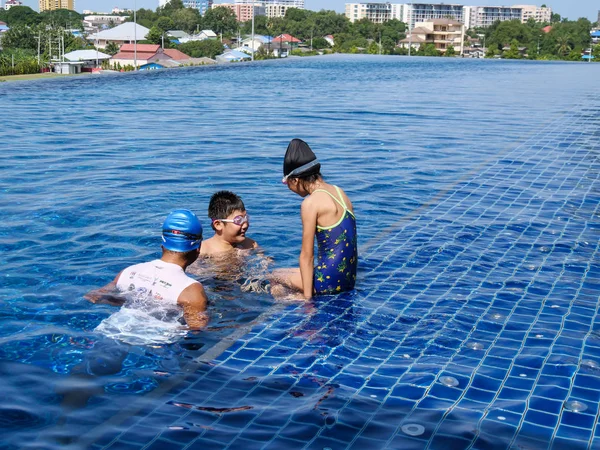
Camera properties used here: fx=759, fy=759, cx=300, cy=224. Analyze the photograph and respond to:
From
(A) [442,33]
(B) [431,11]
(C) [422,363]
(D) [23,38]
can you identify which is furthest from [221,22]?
(C) [422,363]

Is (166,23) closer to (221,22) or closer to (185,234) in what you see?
(221,22)

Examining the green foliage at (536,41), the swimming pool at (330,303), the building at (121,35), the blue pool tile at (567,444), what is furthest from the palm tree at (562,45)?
the blue pool tile at (567,444)

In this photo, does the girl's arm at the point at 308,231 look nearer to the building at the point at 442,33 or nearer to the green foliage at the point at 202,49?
the green foliage at the point at 202,49

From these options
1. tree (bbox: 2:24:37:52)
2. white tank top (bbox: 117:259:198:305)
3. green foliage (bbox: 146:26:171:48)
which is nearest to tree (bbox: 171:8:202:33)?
green foliage (bbox: 146:26:171:48)

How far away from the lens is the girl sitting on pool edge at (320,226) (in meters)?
5.07

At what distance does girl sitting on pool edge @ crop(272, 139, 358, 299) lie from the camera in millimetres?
5066

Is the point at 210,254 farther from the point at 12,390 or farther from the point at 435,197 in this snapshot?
the point at 435,197

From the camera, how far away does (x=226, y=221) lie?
5.95 meters

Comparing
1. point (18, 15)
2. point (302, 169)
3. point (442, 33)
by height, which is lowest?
point (302, 169)

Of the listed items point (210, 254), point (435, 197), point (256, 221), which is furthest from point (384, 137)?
point (210, 254)

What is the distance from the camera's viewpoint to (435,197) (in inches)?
357

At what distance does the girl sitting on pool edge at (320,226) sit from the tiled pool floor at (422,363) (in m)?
0.18

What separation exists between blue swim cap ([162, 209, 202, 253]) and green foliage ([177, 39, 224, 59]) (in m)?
77.7

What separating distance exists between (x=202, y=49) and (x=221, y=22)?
40295 millimetres
